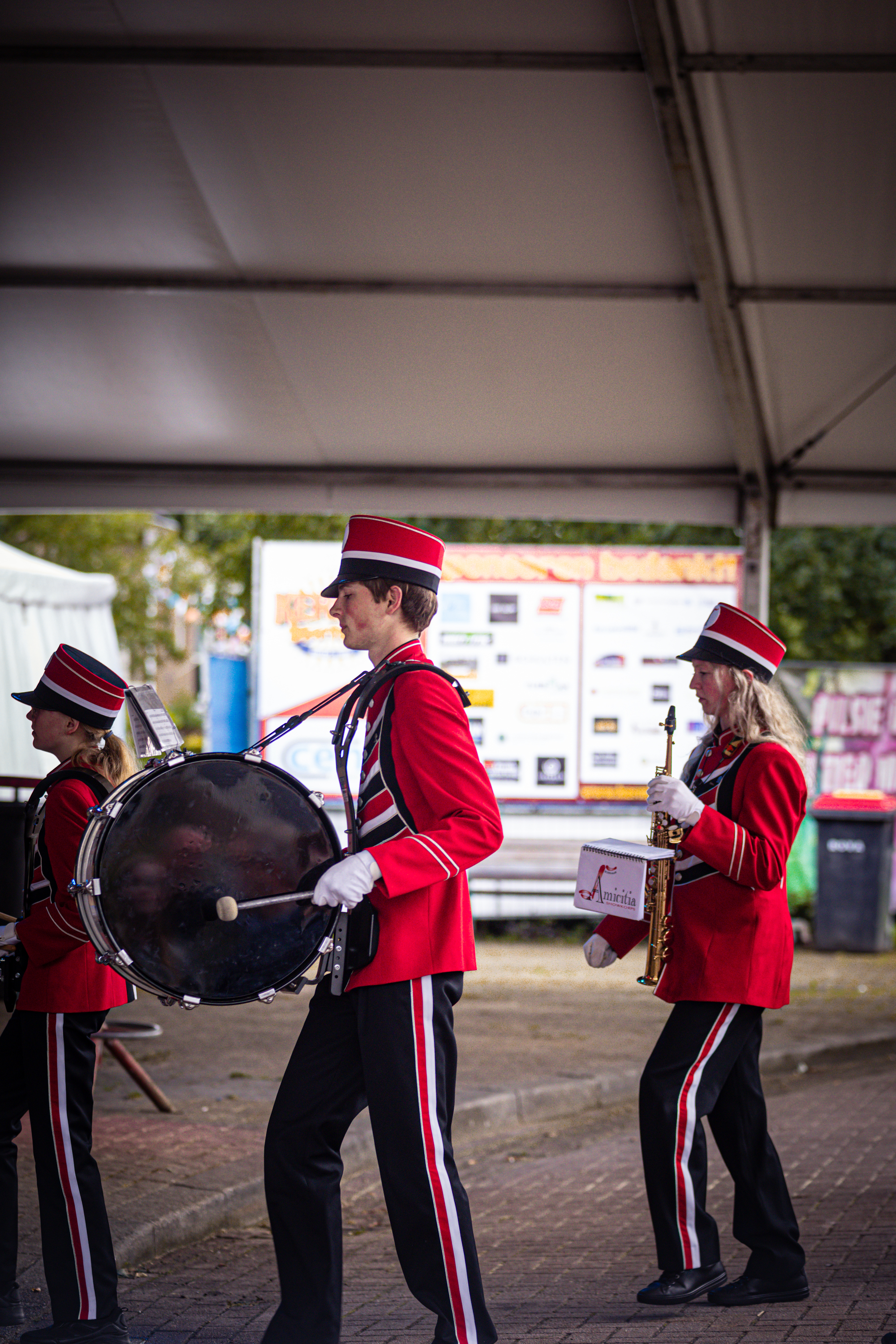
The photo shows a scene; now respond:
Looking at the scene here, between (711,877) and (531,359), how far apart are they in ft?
16.2

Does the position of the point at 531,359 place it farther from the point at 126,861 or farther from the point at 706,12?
the point at 126,861

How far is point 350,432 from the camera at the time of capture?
9.31 metres

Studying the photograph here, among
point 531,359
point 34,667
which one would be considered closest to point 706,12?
point 531,359

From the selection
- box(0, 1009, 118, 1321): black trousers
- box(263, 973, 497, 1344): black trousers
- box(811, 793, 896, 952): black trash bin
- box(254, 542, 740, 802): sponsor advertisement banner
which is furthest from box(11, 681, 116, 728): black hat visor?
box(811, 793, 896, 952): black trash bin

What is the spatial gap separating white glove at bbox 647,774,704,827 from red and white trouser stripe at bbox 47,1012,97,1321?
5.59 feet

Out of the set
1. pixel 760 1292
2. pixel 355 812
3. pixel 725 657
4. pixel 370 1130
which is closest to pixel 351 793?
pixel 355 812

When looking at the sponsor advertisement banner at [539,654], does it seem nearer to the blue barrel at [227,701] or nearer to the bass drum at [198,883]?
the blue barrel at [227,701]

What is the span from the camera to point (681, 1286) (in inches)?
177

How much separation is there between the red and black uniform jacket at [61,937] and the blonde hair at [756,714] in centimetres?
192

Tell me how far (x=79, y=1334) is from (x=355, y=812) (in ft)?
5.11

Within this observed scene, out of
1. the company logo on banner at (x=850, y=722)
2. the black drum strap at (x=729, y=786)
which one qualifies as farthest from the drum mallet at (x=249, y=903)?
the company logo on banner at (x=850, y=722)

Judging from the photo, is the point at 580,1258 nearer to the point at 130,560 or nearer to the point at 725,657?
the point at 725,657

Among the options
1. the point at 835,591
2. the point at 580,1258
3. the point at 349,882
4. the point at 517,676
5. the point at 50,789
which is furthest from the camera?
the point at 835,591

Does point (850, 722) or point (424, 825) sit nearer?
point (424, 825)
